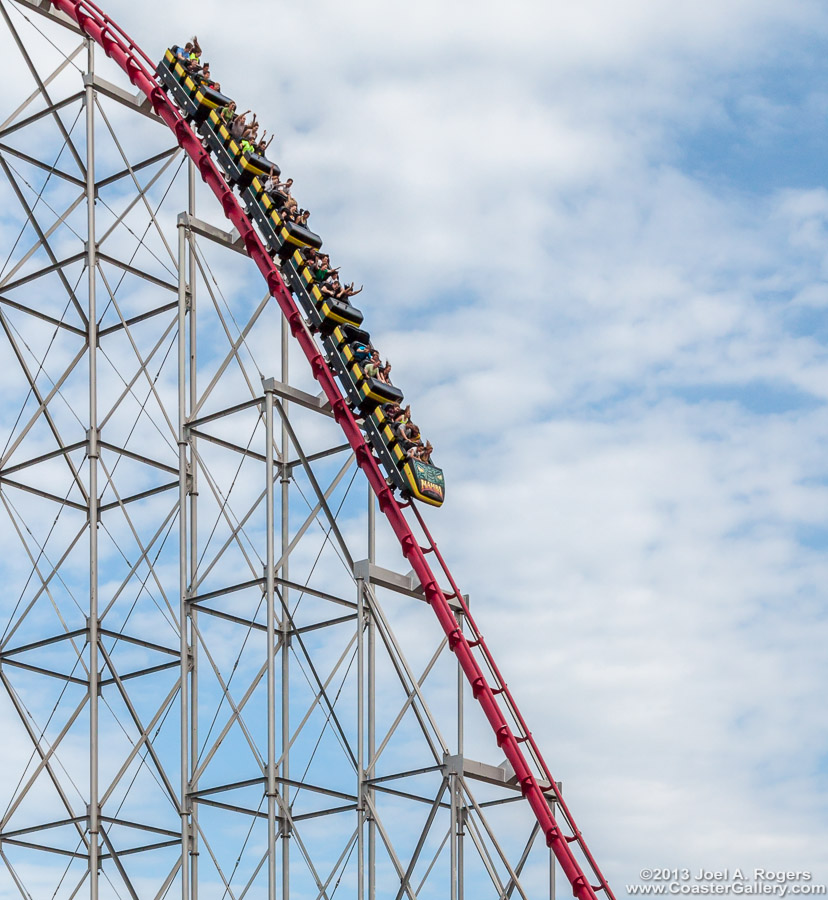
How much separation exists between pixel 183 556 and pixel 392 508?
8.14 ft

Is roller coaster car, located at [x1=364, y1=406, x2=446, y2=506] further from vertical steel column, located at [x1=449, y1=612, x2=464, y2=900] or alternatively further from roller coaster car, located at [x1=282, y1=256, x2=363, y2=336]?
vertical steel column, located at [x1=449, y1=612, x2=464, y2=900]

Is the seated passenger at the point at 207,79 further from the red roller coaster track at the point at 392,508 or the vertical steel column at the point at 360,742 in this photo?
the vertical steel column at the point at 360,742

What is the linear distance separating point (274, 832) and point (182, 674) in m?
2.73

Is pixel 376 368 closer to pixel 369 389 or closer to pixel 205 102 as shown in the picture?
pixel 369 389

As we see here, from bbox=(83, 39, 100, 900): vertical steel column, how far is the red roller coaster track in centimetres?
57

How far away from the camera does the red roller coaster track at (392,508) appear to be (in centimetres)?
2144

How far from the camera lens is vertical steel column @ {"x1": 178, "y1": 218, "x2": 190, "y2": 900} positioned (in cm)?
2123

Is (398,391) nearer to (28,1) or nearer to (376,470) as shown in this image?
(376,470)

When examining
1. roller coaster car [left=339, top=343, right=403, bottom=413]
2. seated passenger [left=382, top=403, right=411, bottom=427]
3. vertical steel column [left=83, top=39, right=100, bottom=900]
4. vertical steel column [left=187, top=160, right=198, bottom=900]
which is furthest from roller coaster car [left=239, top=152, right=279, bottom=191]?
seated passenger [left=382, top=403, right=411, bottom=427]

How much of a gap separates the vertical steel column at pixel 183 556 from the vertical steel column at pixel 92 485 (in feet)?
4.97

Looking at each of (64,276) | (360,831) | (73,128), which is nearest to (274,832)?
(360,831)

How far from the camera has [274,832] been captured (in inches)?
789

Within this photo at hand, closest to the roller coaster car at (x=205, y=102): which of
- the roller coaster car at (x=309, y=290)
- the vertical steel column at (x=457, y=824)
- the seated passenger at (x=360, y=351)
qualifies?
the roller coaster car at (x=309, y=290)

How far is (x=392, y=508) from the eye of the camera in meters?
22.6
